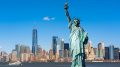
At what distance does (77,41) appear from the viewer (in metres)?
24.7

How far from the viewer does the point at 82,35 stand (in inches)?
977

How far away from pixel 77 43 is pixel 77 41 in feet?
0.37

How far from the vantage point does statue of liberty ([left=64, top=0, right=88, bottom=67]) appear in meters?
24.5

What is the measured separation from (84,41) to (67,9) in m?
1.98

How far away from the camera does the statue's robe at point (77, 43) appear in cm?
2448

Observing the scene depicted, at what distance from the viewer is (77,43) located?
970 inches

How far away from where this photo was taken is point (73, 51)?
24656 mm

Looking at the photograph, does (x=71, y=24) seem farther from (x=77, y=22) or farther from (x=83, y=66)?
(x=83, y=66)

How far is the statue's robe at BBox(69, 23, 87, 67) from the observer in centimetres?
2448

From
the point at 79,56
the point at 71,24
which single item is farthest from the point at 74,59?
the point at 71,24

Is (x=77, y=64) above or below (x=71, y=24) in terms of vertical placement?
below

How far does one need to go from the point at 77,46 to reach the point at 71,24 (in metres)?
1.28

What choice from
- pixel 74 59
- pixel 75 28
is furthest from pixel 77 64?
pixel 75 28

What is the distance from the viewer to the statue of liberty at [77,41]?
80.3 ft
